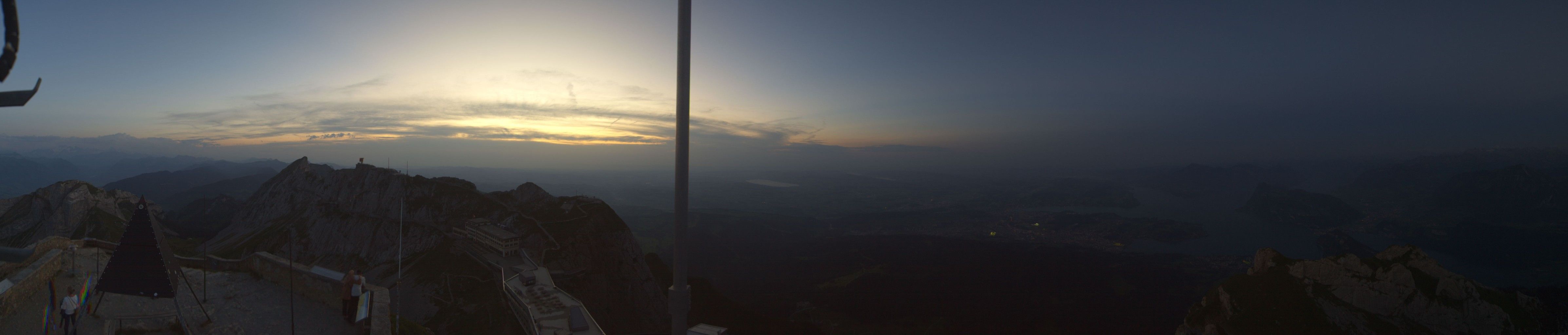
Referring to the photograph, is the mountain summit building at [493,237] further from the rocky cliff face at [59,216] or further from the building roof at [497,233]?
the rocky cliff face at [59,216]

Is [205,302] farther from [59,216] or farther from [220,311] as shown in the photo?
[59,216]

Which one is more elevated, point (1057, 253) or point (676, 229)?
point (676, 229)

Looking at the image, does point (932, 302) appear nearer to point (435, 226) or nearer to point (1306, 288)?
point (1306, 288)

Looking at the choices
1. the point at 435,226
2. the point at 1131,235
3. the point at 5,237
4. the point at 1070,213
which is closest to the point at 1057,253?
the point at 1131,235

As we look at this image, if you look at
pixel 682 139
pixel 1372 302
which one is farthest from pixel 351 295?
pixel 1372 302

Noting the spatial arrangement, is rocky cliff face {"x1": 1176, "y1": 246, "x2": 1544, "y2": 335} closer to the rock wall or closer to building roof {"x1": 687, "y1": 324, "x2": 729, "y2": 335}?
building roof {"x1": 687, "y1": 324, "x2": 729, "y2": 335}

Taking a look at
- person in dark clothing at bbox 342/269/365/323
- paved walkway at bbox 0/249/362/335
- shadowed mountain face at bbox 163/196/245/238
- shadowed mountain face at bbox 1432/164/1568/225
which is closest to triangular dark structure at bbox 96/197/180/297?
paved walkway at bbox 0/249/362/335

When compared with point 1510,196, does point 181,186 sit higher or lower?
lower
